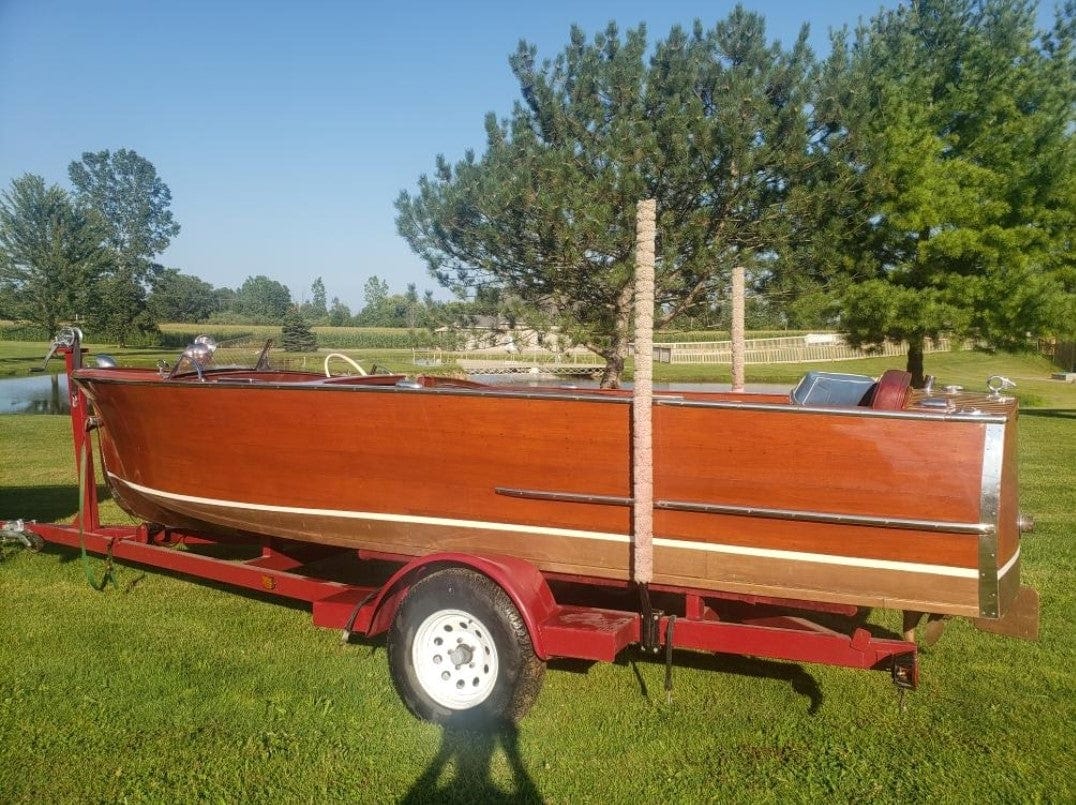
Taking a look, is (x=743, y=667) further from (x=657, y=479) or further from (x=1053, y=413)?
(x=1053, y=413)

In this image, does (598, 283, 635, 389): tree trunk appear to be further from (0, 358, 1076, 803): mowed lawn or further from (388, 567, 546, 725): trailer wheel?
(388, 567, 546, 725): trailer wheel

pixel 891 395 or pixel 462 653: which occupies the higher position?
pixel 891 395

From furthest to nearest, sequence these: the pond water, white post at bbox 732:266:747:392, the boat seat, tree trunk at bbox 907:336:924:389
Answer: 1. the pond water
2. tree trunk at bbox 907:336:924:389
3. white post at bbox 732:266:747:392
4. the boat seat

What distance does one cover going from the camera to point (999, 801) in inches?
129

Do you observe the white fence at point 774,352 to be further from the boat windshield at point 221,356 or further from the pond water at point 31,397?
the boat windshield at point 221,356

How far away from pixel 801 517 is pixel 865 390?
1075 millimetres

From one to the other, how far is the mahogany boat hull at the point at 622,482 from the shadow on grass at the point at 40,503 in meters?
4.22

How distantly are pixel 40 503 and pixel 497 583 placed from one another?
7129mm

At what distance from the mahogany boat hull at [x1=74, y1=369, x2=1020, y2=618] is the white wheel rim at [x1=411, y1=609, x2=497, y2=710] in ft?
1.25

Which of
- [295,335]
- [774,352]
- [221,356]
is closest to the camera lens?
[221,356]

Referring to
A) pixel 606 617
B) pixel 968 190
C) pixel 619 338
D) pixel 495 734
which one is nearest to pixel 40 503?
pixel 495 734

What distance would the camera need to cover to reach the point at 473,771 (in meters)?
3.53

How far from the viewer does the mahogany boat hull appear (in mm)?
3338

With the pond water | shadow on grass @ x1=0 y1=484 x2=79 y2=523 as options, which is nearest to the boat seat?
shadow on grass @ x1=0 y1=484 x2=79 y2=523
